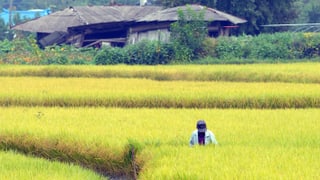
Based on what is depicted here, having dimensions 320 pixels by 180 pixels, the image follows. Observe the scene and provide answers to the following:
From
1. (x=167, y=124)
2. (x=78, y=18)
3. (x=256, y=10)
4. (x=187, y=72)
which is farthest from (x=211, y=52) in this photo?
(x=167, y=124)

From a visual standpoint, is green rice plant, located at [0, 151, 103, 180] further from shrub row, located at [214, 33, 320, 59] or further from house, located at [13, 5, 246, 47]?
house, located at [13, 5, 246, 47]

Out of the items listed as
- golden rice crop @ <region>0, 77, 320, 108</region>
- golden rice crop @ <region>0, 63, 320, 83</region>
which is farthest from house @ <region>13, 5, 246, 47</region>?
golden rice crop @ <region>0, 77, 320, 108</region>

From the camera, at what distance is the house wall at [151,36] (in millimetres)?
24953

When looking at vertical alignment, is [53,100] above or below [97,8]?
below

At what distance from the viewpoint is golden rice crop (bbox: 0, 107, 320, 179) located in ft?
22.9

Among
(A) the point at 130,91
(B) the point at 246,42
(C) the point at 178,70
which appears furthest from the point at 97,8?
(A) the point at 130,91

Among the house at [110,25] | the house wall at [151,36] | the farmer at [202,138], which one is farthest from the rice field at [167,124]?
the house at [110,25]

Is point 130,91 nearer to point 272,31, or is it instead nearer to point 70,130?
point 70,130

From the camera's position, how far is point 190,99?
13.4 meters

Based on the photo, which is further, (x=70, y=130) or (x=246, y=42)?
(x=246, y=42)

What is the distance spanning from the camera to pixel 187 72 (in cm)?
1800

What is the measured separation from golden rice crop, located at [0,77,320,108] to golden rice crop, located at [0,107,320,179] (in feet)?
3.37

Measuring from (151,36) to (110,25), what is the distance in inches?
106

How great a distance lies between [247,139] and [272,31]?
21139 mm
